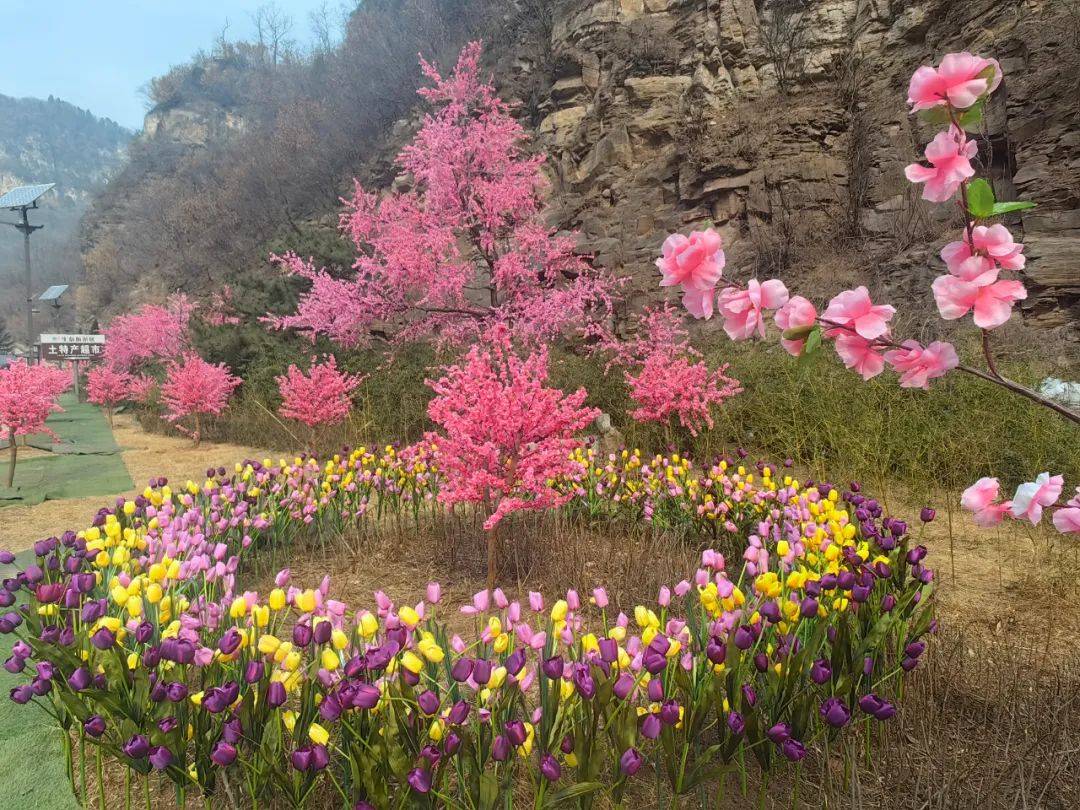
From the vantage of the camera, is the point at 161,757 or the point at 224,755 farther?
the point at 161,757

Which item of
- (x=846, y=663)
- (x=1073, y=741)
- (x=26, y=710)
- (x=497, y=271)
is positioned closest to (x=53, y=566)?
(x=26, y=710)

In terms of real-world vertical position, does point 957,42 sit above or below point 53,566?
above

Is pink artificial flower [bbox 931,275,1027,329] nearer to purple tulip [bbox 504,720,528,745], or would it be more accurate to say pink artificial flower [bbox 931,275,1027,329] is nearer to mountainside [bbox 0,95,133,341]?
purple tulip [bbox 504,720,528,745]

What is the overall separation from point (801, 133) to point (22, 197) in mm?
22309

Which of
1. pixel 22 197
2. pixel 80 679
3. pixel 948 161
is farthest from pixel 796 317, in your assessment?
pixel 22 197

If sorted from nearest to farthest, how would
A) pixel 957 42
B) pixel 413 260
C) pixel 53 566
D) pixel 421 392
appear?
pixel 53 566
pixel 413 260
pixel 421 392
pixel 957 42

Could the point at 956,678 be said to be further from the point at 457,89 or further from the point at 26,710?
the point at 457,89

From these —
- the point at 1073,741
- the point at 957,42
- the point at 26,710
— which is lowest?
the point at 26,710

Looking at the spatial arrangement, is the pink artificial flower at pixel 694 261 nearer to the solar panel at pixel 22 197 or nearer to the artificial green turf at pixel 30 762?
the artificial green turf at pixel 30 762

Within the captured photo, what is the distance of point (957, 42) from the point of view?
32.9ft

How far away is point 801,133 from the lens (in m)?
11.1

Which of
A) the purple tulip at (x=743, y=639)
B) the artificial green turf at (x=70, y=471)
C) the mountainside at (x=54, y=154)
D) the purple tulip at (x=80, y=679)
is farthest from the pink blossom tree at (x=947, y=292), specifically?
the mountainside at (x=54, y=154)

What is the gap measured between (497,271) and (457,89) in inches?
103

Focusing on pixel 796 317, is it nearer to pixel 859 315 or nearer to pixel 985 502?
pixel 859 315
